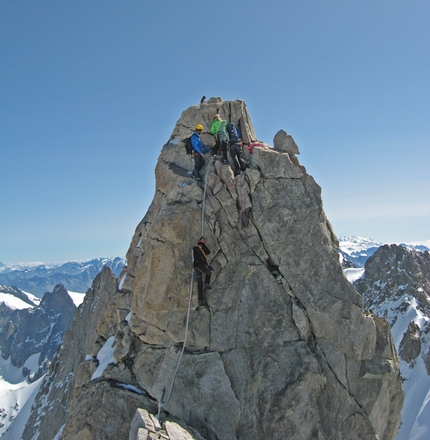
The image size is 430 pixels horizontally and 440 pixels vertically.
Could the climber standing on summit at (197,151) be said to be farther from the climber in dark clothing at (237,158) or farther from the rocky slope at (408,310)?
the rocky slope at (408,310)

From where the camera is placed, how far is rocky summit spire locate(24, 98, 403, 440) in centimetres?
1408

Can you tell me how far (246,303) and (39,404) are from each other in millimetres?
89235

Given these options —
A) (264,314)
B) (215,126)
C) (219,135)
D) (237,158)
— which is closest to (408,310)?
(237,158)

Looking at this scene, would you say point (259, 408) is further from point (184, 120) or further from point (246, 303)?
point (184, 120)

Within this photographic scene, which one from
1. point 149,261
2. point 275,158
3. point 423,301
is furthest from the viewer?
point 423,301

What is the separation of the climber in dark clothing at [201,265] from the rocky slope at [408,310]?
143m

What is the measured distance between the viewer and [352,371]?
51.6ft

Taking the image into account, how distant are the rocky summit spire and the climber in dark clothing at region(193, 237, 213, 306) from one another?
1.25 ft

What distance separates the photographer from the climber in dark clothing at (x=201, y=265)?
15.1 meters

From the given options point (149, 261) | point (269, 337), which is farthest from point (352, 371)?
point (149, 261)

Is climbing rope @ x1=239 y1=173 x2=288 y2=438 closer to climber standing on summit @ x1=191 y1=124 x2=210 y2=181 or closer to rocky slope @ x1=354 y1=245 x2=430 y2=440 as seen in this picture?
climber standing on summit @ x1=191 y1=124 x2=210 y2=181

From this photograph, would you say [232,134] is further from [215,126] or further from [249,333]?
[249,333]

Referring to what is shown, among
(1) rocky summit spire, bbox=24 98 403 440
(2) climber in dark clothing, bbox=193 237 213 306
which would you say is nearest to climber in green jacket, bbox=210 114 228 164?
(1) rocky summit spire, bbox=24 98 403 440

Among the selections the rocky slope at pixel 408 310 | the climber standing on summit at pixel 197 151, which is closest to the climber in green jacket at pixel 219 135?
the climber standing on summit at pixel 197 151
